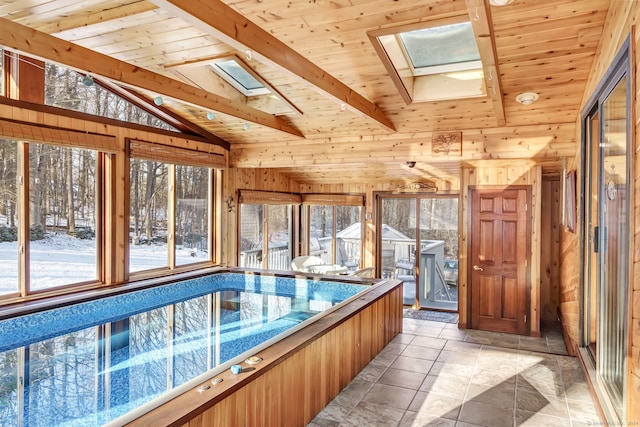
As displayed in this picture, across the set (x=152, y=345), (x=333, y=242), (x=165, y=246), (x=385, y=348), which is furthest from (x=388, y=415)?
(x=333, y=242)

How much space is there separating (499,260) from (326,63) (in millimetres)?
3301

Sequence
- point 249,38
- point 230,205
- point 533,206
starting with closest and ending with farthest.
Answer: point 249,38 < point 533,206 < point 230,205

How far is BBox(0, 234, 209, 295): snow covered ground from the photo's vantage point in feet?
13.8

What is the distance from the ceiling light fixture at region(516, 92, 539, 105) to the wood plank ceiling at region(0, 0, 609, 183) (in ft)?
0.24

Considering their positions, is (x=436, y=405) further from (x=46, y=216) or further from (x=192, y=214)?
(x=192, y=214)

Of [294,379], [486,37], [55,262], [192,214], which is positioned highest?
[486,37]

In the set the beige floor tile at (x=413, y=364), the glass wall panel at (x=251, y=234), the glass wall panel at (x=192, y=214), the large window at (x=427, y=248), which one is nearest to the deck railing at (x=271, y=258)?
the glass wall panel at (x=251, y=234)

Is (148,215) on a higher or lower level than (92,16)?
lower

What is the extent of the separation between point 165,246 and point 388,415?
13.1 ft

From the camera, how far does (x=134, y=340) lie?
4.23 meters

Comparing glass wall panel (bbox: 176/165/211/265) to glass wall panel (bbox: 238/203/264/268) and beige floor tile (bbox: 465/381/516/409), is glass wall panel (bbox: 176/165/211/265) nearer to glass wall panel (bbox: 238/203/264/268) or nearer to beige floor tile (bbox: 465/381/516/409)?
glass wall panel (bbox: 238/203/264/268)

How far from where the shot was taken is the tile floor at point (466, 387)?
122 inches

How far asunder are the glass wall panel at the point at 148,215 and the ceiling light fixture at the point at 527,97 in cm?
442

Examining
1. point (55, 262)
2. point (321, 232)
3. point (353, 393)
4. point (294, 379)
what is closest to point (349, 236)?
point (321, 232)
